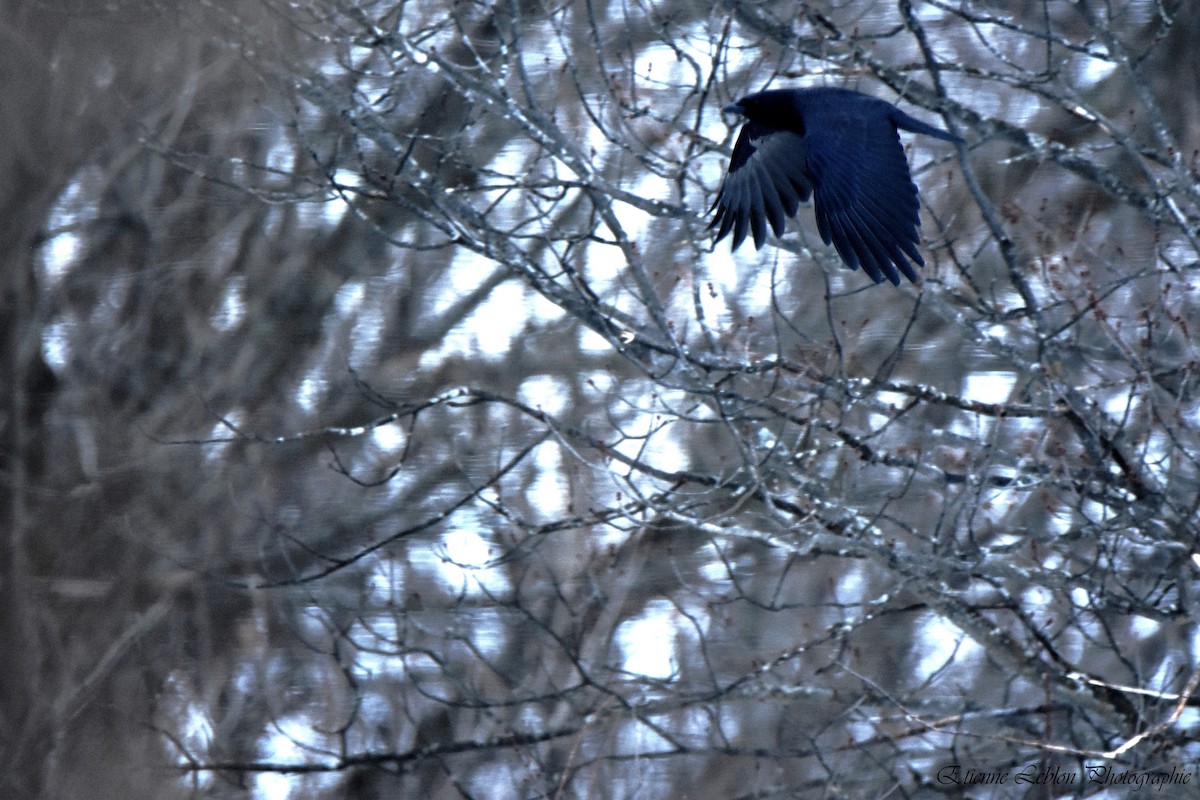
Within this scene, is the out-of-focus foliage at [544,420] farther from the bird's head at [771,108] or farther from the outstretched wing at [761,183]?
the bird's head at [771,108]

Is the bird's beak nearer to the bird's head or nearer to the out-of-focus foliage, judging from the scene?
the bird's head

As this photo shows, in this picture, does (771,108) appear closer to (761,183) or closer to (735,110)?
(735,110)

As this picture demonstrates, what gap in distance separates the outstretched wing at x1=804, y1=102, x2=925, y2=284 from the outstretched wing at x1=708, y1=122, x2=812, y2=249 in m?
0.16

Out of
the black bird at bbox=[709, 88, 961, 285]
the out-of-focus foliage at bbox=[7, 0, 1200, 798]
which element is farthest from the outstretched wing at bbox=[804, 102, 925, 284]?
the out-of-focus foliage at bbox=[7, 0, 1200, 798]

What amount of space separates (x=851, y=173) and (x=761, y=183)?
1.09 feet

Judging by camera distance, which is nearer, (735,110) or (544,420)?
(735,110)

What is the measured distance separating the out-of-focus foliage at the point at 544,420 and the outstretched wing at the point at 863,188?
297 mm

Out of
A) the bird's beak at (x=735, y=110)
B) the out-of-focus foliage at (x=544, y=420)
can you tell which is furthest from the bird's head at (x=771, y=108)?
the out-of-focus foliage at (x=544, y=420)

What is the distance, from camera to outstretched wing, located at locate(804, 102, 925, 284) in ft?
10.3

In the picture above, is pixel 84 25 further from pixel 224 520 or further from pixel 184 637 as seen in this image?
pixel 184 637

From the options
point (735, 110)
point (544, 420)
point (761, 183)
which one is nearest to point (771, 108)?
point (735, 110)

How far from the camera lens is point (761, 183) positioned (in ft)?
11.5

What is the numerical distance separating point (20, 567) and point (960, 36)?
198 inches

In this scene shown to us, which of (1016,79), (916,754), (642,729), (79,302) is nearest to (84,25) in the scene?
(79,302)
